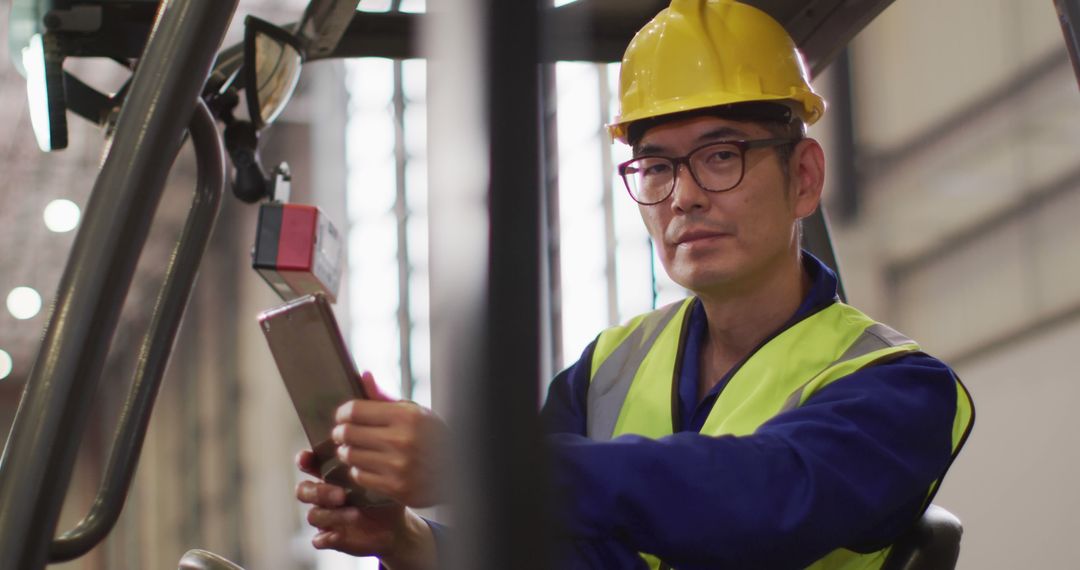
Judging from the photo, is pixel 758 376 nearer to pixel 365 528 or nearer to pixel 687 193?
pixel 687 193

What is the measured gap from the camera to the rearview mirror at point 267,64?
2111 mm

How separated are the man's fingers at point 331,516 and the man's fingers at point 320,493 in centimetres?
2

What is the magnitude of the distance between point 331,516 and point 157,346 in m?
0.71

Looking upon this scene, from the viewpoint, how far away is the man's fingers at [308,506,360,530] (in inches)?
48.0

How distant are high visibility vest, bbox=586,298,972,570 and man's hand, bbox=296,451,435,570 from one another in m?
0.33

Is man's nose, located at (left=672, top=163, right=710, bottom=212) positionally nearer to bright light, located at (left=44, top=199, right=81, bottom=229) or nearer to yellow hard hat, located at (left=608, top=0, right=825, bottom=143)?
yellow hard hat, located at (left=608, top=0, right=825, bottom=143)

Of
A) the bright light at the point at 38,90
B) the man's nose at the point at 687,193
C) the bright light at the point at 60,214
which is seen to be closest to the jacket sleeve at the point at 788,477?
the man's nose at the point at 687,193

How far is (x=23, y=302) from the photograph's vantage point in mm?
13844

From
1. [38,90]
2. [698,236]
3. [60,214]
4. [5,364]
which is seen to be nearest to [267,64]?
[38,90]

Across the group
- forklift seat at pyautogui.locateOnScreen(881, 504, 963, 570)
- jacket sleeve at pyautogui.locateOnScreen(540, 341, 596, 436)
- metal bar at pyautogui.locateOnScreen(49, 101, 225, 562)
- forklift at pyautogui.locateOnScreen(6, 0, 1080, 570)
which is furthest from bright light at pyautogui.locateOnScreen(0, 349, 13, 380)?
forklift seat at pyautogui.locateOnScreen(881, 504, 963, 570)

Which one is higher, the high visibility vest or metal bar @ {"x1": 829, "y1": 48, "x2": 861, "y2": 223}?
metal bar @ {"x1": 829, "y1": 48, "x2": 861, "y2": 223}

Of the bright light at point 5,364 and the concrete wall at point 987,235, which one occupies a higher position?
the concrete wall at point 987,235

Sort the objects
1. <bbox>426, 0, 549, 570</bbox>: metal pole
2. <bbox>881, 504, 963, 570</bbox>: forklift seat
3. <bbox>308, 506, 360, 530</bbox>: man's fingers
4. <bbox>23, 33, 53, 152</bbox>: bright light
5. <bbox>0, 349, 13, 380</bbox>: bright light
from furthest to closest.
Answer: <bbox>0, 349, 13, 380</bbox>: bright light < <bbox>23, 33, 53, 152</bbox>: bright light < <bbox>881, 504, 963, 570</bbox>: forklift seat < <bbox>308, 506, 360, 530</bbox>: man's fingers < <bbox>426, 0, 549, 570</bbox>: metal pole

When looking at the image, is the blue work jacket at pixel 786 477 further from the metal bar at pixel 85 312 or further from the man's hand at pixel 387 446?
the metal bar at pixel 85 312
